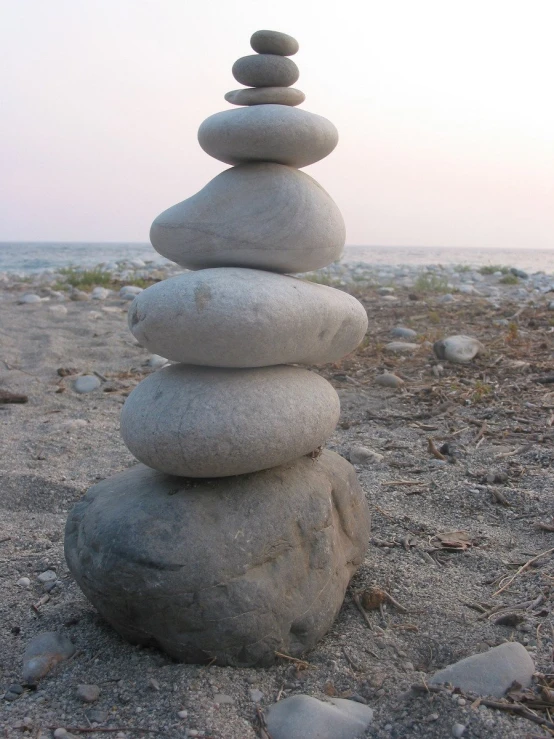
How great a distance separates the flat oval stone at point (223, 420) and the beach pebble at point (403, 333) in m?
4.94

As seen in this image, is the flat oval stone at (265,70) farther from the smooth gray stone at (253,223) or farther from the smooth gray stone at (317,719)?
the smooth gray stone at (317,719)

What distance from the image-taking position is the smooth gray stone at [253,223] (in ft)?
10.1

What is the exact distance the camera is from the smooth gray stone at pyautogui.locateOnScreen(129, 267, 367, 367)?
2.80 metres

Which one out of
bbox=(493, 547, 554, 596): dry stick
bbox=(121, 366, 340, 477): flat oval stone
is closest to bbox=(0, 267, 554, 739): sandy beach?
bbox=(493, 547, 554, 596): dry stick

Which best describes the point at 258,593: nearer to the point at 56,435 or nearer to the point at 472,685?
the point at 472,685

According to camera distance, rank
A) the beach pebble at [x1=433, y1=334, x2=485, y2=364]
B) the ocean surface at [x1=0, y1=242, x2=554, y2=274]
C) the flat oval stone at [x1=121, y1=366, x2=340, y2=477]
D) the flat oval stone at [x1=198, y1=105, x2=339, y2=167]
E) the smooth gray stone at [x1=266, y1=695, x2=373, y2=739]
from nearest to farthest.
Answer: the smooth gray stone at [x1=266, y1=695, x2=373, y2=739], the flat oval stone at [x1=121, y1=366, x2=340, y2=477], the flat oval stone at [x1=198, y1=105, x2=339, y2=167], the beach pebble at [x1=433, y1=334, x2=485, y2=364], the ocean surface at [x1=0, y1=242, x2=554, y2=274]

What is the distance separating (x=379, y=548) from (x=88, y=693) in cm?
159

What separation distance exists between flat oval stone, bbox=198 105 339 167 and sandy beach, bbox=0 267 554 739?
1.91 m

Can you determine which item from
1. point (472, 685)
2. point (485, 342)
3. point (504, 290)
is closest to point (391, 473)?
point (472, 685)

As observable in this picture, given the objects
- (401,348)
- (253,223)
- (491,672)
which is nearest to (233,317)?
(253,223)

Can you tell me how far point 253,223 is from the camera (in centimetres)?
308

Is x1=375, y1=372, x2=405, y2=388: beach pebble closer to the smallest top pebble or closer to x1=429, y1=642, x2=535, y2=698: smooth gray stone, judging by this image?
the smallest top pebble

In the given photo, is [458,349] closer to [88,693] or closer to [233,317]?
[233,317]

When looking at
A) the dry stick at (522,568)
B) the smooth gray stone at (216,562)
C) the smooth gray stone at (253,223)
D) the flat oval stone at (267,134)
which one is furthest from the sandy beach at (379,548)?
the flat oval stone at (267,134)
